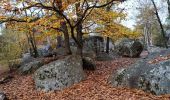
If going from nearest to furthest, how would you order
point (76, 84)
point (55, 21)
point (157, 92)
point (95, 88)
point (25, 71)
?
point (157, 92) < point (95, 88) < point (76, 84) < point (55, 21) < point (25, 71)

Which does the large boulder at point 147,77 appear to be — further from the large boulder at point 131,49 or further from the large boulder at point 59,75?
the large boulder at point 131,49


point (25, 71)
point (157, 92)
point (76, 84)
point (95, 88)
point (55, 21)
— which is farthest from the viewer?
point (25, 71)

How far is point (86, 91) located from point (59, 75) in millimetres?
2211

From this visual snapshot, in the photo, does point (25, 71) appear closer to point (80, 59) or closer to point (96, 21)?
point (80, 59)

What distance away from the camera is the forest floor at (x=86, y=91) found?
11773 millimetres

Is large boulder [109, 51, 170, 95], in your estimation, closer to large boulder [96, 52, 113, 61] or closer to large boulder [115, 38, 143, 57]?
large boulder [96, 52, 113, 61]

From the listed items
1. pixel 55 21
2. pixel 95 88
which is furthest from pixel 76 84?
pixel 55 21

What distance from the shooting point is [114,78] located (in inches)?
540

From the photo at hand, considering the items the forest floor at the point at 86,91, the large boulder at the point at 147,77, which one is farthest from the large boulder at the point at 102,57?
the large boulder at the point at 147,77

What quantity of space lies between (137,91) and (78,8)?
569cm

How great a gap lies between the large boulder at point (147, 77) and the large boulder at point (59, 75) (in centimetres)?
203

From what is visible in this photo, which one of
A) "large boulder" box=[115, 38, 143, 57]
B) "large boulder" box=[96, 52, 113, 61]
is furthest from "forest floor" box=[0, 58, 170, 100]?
"large boulder" box=[115, 38, 143, 57]

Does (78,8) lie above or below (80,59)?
above

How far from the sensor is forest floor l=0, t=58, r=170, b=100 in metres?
11.8
